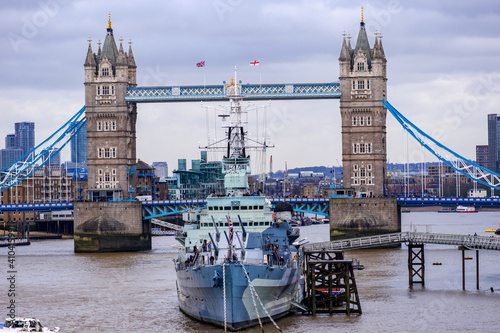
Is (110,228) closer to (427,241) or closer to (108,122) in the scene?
(108,122)

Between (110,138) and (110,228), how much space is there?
11.1 m

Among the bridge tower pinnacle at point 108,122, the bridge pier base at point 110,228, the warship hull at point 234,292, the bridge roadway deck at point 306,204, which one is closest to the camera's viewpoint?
the warship hull at point 234,292

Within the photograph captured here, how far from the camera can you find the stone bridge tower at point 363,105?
114m

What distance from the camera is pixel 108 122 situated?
117 m

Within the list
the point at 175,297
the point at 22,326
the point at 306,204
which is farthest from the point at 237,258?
the point at 306,204

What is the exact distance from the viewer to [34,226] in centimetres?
15800

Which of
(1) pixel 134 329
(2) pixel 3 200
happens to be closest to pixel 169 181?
(2) pixel 3 200

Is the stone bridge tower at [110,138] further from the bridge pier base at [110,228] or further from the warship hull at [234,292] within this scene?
the warship hull at [234,292]

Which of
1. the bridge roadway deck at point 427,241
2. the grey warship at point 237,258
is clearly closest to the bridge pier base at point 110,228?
the bridge roadway deck at point 427,241

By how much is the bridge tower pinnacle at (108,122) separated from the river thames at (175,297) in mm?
20249

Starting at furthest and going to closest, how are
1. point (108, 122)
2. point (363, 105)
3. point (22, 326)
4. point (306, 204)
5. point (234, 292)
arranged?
point (108, 122) < point (306, 204) < point (363, 105) < point (234, 292) < point (22, 326)

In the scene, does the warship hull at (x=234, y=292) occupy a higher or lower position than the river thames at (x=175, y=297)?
higher

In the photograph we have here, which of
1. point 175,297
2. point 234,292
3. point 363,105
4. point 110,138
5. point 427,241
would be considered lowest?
point 175,297

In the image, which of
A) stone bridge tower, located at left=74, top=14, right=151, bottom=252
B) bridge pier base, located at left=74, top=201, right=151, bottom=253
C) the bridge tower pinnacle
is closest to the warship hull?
bridge pier base, located at left=74, top=201, right=151, bottom=253
